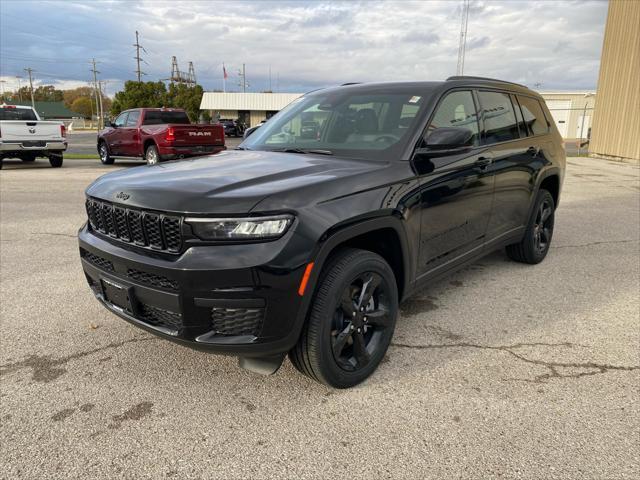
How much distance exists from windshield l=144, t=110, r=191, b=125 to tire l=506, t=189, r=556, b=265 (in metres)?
13.2

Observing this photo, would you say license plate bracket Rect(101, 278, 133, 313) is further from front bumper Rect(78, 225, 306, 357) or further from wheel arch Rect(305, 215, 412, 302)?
wheel arch Rect(305, 215, 412, 302)

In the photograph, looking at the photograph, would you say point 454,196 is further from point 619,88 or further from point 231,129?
point 231,129

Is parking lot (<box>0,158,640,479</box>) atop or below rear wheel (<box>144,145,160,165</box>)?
below

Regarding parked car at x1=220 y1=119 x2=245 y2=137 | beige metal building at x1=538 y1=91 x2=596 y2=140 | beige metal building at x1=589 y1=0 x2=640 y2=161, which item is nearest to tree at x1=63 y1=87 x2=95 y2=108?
parked car at x1=220 y1=119 x2=245 y2=137

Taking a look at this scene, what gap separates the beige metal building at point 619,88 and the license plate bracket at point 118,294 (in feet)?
66.1

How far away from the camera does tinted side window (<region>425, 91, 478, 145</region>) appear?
11.6ft

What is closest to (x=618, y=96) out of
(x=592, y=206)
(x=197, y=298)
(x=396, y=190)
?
(x=592, y=206)

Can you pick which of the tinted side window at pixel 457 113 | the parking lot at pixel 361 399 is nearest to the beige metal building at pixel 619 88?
the parking lot at pixel 361 399

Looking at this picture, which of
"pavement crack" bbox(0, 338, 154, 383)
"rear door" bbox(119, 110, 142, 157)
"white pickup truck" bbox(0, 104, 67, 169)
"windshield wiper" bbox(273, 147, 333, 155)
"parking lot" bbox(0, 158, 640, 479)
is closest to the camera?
"parking lot" bbox(0, 158, 640, 479)

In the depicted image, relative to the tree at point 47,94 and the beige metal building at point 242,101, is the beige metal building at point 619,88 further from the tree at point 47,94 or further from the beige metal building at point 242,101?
the tree at point 47,94

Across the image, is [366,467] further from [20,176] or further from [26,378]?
[20,176]

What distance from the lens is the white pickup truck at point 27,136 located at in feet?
46.9

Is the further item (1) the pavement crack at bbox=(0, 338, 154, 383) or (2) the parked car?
(2) the parked car

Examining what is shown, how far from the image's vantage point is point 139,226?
A: 2.63 metres
